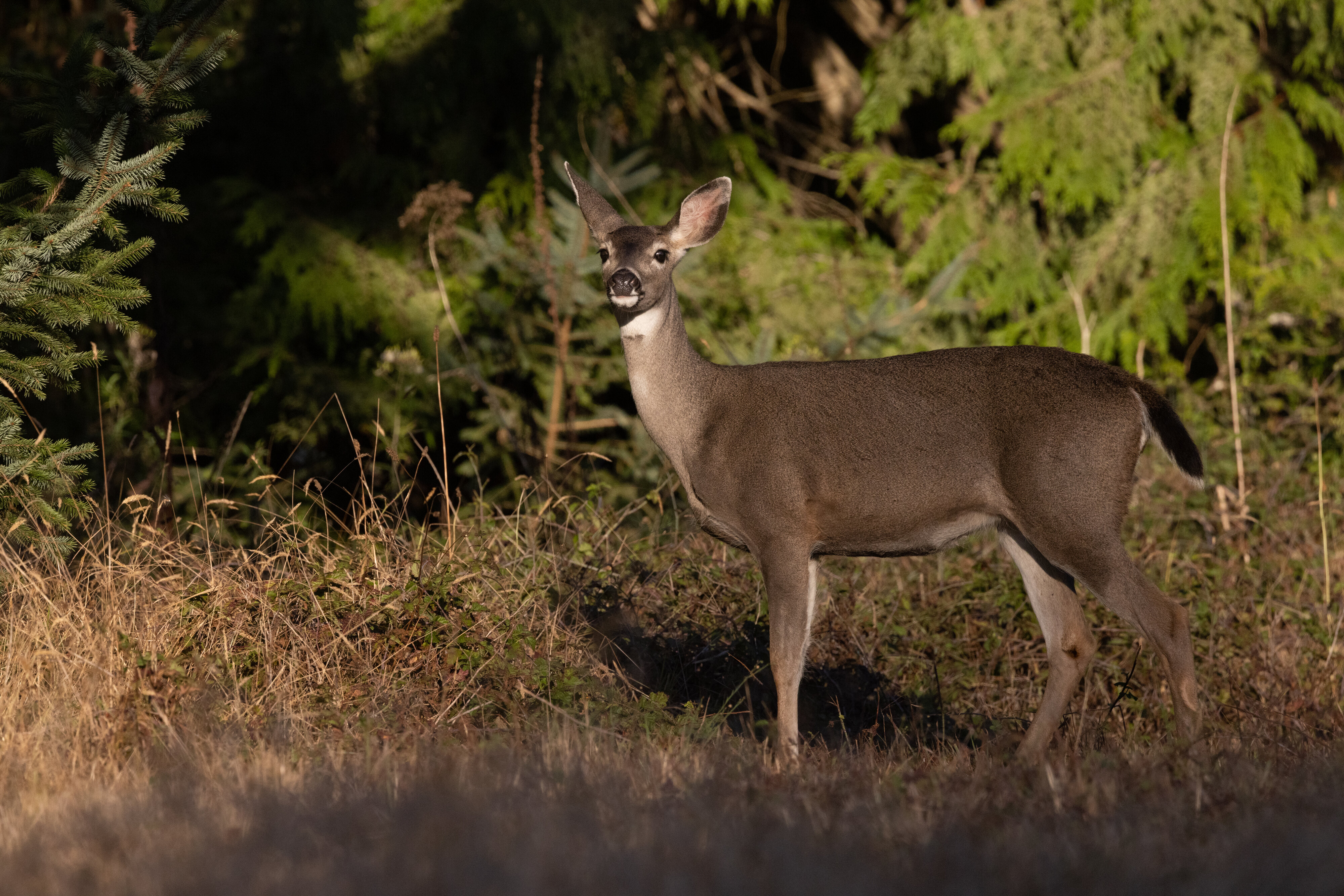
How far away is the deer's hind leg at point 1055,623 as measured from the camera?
5254 millimetres

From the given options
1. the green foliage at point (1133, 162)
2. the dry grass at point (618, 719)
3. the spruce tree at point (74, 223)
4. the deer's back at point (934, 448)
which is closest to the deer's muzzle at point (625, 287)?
the deer's back at point (934, 448)

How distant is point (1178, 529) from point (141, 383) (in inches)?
258

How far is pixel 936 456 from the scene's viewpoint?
4965 mm

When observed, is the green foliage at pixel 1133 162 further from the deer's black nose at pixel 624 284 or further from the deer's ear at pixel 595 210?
the deer's black nose at pixel 624 284

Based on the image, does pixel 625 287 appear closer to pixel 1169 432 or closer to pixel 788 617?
pixel 788 617

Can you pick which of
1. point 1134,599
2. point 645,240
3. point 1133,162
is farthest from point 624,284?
point 1133,162

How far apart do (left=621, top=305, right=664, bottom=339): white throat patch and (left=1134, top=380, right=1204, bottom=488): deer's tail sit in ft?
5.78

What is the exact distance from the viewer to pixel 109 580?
201 inches

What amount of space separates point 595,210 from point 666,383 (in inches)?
35.8

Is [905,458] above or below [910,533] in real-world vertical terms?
above

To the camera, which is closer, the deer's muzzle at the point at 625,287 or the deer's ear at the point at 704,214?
the deer's muzzle at the point at 625,287

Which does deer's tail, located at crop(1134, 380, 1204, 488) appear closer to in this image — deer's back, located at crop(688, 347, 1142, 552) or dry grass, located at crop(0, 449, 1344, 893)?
deer's back, located at crop(688, 347, 1142, 552)

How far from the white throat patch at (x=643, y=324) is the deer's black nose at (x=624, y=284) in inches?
5.4

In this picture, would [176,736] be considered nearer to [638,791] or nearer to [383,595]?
[383,595]
